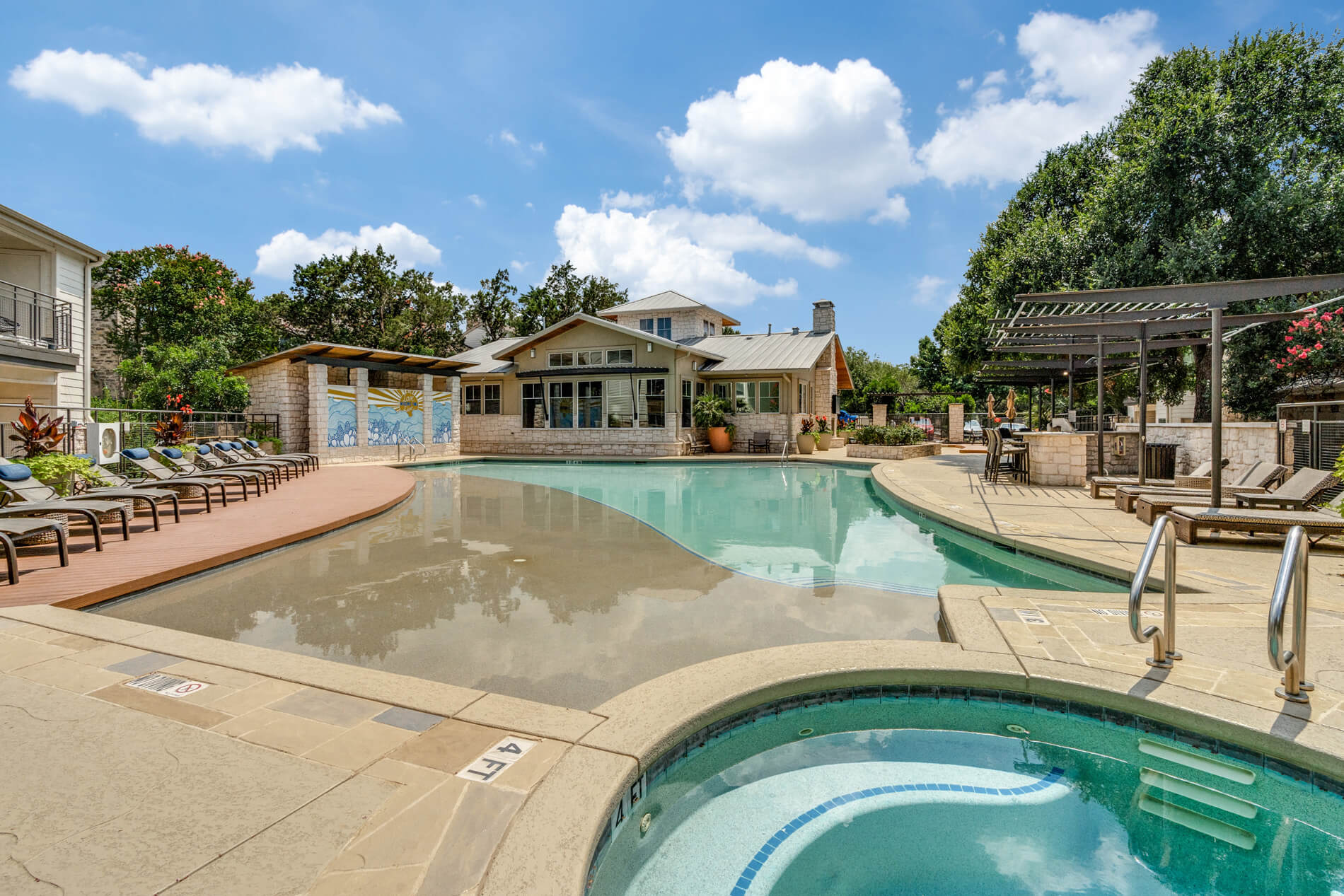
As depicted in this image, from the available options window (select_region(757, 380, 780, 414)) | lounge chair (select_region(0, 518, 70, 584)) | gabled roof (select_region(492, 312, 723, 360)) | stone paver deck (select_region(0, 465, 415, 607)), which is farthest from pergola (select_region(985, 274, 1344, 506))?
gabled roof (select_region(492, 312, 723, 360))

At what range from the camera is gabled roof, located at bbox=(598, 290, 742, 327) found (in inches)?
1013

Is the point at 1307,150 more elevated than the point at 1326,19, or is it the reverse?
the point at 1326,19

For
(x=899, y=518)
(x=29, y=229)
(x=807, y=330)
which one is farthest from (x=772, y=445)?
(x=29, y=229)

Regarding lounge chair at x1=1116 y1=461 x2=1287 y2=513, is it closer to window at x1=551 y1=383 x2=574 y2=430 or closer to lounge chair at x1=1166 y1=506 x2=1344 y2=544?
lounge chair at x1=1166 y1=506 x2=1344 y2=544

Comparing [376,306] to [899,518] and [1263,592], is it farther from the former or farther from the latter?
[1263,592]

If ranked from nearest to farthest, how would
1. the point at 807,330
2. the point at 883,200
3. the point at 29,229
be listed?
1. the point at 29,229
2. the point at 883,200
3. the point at 807,330

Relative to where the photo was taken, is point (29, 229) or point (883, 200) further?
point (883, 200)

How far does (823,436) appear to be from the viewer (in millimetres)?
21734

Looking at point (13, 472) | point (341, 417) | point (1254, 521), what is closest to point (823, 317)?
point (341, 417)

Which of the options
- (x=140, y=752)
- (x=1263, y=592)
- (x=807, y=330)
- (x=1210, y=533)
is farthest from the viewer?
(x=807, y=330)

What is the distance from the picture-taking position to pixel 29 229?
38.0ft

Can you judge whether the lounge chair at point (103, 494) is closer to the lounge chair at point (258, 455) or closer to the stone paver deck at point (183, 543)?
the stone paver deck at point (183, 543)

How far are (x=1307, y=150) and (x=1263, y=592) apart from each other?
51.8 feet

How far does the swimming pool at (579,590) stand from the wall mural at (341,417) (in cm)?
1040
